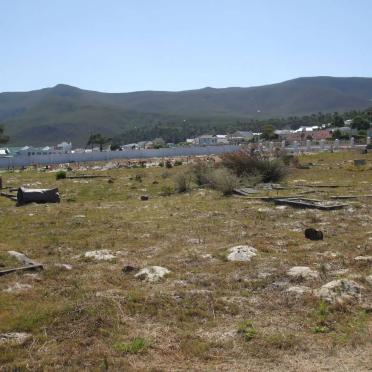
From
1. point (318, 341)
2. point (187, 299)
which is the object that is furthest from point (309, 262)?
point (318, 341)

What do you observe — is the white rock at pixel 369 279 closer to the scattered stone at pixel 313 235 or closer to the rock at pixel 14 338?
the scattered stone at pixel 313 235

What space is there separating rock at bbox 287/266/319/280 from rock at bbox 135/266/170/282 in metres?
1.92

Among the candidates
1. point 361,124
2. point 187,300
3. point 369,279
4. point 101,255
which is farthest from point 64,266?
point 361,124

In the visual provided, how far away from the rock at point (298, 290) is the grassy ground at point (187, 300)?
0.54 ft

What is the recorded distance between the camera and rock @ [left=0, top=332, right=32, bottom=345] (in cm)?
610

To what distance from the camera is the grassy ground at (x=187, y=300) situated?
5.80m

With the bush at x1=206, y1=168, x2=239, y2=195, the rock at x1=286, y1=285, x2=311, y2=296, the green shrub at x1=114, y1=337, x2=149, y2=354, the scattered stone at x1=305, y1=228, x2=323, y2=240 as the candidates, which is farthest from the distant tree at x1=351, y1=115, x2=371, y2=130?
the green shrub at x1=114, y1=337, x2=149, y2=354

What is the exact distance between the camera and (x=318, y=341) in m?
6.16

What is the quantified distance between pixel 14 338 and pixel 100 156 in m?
61.5

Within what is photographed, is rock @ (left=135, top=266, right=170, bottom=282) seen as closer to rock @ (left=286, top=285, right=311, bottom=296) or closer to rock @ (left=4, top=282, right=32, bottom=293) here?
rock @ (left=4, top=282, right=32, bottom=293)

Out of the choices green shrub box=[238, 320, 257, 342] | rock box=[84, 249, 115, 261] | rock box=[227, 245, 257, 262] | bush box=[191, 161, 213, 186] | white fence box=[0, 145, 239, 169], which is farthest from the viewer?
white fence box=[0, 145, 239, 169]

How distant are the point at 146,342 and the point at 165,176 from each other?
2682cm

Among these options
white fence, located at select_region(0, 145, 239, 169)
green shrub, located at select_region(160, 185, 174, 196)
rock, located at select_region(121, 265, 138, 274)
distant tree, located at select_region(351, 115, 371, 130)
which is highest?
distant tree, located at select_region(351, 115, 371, 130)

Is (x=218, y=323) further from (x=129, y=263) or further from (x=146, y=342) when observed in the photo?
(x=129, y=263)
